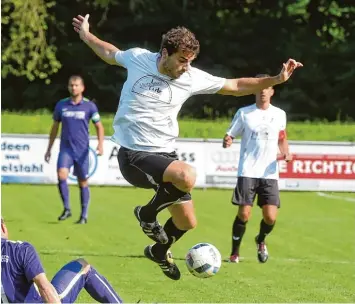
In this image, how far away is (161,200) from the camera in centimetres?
941

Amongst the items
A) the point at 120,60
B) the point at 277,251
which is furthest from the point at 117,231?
the point at 120,60

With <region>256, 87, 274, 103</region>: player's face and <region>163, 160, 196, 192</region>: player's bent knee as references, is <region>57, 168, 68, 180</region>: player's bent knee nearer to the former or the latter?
<region>256, 87, 274, 103</region>: player's face

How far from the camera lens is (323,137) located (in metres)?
29.6

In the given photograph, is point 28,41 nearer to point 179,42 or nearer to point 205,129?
point 205,129

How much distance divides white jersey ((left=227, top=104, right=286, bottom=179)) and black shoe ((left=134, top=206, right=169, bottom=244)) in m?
3.78

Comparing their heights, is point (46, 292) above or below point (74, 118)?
below

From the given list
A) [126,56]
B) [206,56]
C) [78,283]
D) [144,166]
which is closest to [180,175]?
[144,166]

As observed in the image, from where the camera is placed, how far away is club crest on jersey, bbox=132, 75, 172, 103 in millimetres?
9297

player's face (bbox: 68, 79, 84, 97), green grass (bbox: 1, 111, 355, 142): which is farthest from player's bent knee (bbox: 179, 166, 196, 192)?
green grass (bbox: 1, 111, 355, 142)

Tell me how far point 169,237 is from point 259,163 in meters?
3.69

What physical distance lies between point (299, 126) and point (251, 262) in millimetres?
17107

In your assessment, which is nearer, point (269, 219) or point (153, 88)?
point (153, 88)

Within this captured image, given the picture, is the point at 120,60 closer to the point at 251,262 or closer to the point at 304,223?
the point at 251,262

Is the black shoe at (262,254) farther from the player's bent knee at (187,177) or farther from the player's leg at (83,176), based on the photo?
the player's leg at (83,176)
